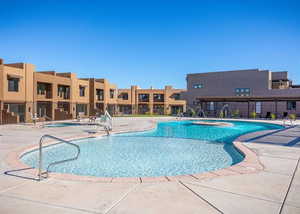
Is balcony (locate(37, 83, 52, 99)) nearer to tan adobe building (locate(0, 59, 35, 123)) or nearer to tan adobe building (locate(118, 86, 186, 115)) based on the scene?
tan adobe building (locate(0, 59, 35, 123))

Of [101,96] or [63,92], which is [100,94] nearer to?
[101,96]

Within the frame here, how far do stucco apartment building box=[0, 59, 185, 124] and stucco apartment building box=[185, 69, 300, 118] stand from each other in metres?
8.04

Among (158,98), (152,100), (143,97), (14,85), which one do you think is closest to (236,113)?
(158,98)

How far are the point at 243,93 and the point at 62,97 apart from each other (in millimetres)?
28176

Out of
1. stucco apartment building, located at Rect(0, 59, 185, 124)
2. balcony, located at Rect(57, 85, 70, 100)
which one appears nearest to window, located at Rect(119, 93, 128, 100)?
stucco apartment building, located at Rect(0, 59, 185, 124)

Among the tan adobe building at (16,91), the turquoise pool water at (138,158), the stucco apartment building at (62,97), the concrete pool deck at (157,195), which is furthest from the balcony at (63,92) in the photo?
the concrete pool deck at (157,195)

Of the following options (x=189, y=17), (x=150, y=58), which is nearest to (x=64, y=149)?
(x=189, y=17)

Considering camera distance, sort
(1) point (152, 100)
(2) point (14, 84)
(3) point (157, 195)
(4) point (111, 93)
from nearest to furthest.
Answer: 1. (3) point (157, 195)
2. (2) point (14, 84)
3. (4) point (111, 93)
4. (1) point (152, 100)

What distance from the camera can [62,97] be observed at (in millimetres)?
26172

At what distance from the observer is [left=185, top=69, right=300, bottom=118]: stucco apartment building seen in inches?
1139

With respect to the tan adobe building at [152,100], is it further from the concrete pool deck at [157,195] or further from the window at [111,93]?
the concrete pool deck at [157,195]

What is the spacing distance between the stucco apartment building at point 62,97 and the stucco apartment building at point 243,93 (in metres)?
8.04

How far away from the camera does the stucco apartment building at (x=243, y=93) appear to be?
28.9 metres

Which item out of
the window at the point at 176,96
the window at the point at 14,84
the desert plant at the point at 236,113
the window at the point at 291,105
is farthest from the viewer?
the window at the point at 176,96
